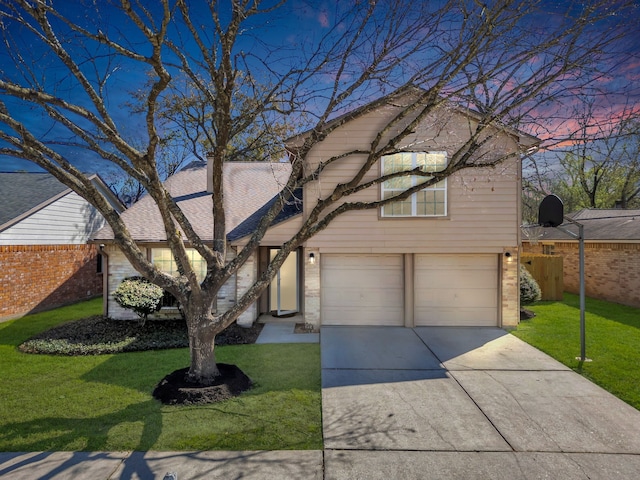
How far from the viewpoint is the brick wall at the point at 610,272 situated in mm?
12117

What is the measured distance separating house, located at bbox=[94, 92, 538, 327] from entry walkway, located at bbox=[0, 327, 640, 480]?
2694 mm

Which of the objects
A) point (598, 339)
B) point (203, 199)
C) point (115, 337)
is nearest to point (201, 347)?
point (115, 337)

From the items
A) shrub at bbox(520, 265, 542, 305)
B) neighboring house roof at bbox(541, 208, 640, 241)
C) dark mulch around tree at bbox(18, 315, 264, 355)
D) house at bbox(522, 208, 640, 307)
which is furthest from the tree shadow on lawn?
neighboring house roof at bbox(541, 208, 640, 241)

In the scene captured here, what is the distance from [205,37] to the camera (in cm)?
506

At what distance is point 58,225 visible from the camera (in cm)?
1308

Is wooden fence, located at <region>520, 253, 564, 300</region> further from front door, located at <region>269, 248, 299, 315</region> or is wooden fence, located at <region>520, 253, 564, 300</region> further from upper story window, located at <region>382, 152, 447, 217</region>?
front door, located at <region>269, 248, 299, 315</region>

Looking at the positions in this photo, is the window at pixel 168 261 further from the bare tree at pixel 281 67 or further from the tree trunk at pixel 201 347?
the tree trunk at pixel 201 347

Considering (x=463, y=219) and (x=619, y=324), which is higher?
(x=463, y=219)

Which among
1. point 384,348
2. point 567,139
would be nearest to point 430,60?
point 567,139

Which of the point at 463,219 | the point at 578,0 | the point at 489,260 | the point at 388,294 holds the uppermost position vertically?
the point at 578,0

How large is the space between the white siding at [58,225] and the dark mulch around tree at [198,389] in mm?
9505

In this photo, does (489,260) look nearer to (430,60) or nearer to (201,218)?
(430,60)

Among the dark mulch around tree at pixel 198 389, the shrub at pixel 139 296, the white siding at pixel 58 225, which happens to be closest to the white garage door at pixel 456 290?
the dark mulch around tree at pixel 198 389

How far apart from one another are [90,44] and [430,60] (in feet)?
16.5
